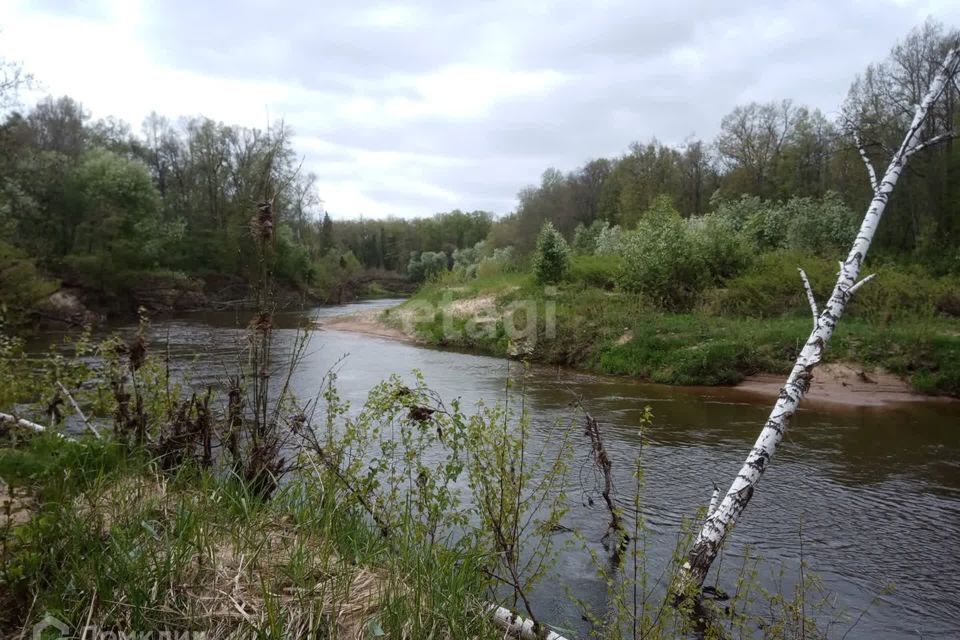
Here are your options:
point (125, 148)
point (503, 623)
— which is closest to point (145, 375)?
point (503, 623)

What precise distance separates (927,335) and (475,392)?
9681mm

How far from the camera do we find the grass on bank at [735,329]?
1348 centimetres

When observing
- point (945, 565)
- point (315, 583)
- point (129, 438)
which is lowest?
point (945, 565)

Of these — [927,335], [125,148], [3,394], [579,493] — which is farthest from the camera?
[125,148]

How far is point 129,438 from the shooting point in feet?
14.5

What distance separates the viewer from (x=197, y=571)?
282 cm

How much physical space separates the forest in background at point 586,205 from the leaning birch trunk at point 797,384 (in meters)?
0.61

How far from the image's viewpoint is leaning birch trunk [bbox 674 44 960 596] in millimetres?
4117

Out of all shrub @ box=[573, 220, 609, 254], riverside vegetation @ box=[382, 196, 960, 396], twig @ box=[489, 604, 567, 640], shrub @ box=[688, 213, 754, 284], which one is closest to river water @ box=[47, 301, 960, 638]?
twig @ box=[489, 604, 567, 640]

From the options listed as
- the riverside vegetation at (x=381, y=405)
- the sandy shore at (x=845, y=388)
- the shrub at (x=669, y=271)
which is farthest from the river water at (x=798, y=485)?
the shrub at (x=669, y=271)

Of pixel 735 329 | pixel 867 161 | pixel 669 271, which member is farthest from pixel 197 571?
pixel 669 271

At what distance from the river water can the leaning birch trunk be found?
0.91 meters

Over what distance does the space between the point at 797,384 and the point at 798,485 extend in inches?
131

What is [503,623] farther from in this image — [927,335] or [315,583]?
[927,335]
